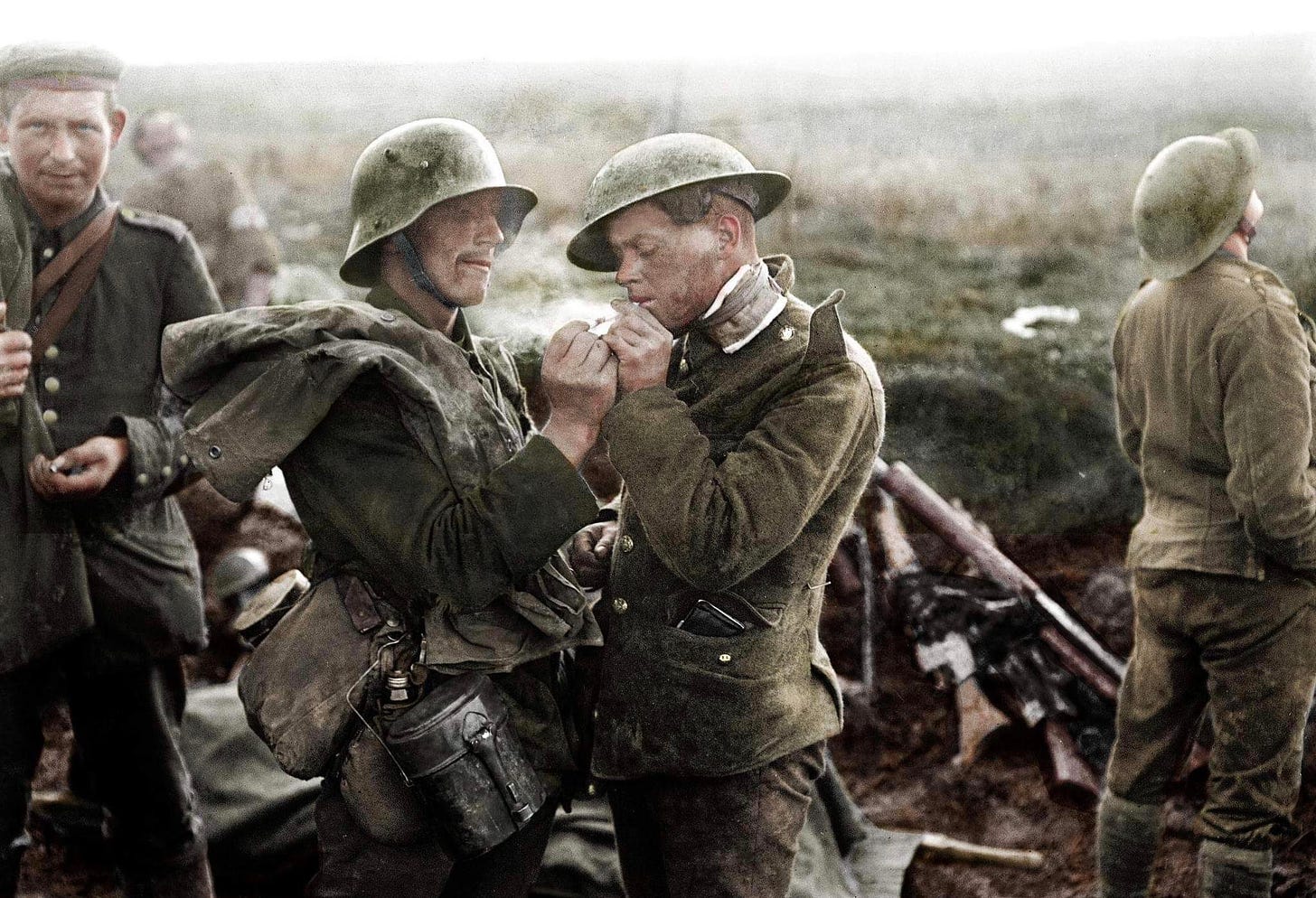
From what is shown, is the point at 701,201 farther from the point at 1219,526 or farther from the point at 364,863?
the point at 1219,526

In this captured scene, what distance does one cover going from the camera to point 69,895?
5109mm

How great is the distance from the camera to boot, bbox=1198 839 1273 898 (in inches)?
162

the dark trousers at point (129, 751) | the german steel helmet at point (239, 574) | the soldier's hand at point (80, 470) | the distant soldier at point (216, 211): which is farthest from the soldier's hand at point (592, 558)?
the distant soldier at point (216, 211)

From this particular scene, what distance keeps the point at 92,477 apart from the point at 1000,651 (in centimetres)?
397

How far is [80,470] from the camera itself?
361cm

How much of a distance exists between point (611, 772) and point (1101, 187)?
233 inches

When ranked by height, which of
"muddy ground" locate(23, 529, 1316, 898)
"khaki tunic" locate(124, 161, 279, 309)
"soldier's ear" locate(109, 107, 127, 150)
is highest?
"soldier's ear" locate(109, 107, 127, 150)

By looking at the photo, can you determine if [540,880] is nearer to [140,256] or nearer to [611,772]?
[611,772]

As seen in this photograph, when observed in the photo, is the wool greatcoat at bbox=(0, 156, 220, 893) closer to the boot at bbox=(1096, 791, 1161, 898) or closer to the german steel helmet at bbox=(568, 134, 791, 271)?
the german steel helmet at bbox=(568, 134, 791, 271)

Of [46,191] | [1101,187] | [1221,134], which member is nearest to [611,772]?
[46,191]

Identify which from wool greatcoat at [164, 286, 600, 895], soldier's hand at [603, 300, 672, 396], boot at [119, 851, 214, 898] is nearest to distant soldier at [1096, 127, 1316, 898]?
soldier's hand at [603, 300, 672, 396]

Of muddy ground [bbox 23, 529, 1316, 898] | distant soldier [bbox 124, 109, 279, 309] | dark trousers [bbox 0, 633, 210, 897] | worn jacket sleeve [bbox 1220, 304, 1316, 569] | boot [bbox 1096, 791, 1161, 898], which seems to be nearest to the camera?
dark trousers [bbox 0, 633, 210, 897]

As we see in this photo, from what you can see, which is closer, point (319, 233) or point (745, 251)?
point (745, 251)

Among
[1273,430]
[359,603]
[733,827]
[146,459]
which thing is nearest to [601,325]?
[359,603]
